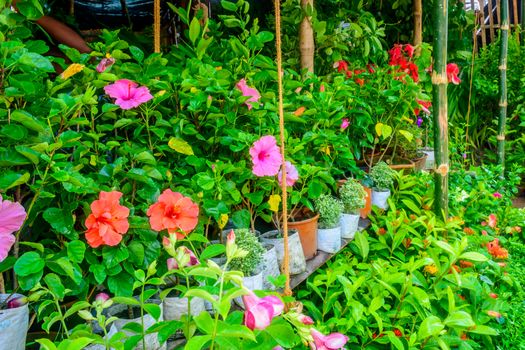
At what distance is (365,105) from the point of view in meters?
1.80

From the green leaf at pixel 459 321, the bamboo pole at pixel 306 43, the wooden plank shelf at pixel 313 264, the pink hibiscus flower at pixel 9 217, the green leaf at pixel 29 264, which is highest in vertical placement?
the bamboo pole at pixel 306 43

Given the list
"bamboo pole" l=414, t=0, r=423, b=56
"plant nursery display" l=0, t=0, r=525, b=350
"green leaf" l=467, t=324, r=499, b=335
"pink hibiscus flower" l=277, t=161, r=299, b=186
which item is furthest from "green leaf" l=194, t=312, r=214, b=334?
"bamboo pole" l=414, t=0, r=423, b=56

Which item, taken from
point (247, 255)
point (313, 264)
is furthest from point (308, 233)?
point (247, 255)

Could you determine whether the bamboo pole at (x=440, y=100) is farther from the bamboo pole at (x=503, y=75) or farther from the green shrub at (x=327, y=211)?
the bamboo pole at (x=503, y=75)

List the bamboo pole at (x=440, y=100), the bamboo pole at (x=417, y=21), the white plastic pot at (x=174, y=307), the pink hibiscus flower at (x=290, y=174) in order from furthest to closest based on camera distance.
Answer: the bamboo pole at (x=417, y=21)
the bamboo pole at (x=440, y=100)
the pink hibiscus flower at (x=290, y=174)
the white plastic pot at (x=174, y=307)

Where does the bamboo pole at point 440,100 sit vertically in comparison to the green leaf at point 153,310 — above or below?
above

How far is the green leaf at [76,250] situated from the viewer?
2.78ft

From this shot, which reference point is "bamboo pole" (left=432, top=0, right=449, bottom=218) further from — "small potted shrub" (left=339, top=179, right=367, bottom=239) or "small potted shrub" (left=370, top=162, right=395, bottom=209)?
"small potted shrub" (left=339, top=179, right=367, bottom=239)

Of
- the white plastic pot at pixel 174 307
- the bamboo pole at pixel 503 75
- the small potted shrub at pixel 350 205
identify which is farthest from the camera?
the bamboo pole at pixel 503 75

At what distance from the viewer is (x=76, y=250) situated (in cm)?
85

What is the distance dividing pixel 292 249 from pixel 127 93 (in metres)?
0.58

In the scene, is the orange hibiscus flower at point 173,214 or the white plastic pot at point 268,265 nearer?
the orange hibiscus flower at point 173,214

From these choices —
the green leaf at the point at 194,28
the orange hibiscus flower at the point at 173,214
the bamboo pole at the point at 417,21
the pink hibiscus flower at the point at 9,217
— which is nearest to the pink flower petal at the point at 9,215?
the pink hibiscus flower at the point at 9,217

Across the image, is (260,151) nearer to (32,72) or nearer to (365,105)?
(32,72)
